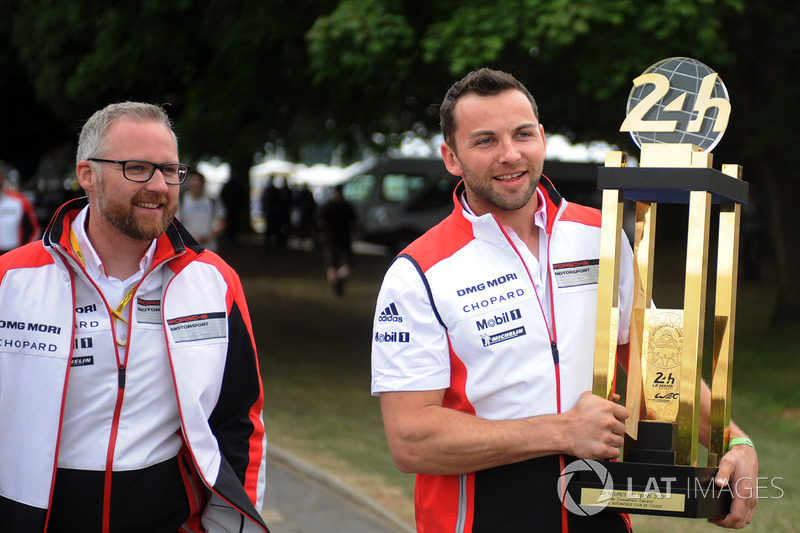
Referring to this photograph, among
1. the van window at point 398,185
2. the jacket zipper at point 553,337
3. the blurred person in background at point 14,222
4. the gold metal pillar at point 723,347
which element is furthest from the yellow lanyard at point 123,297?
the van window at point 398,185

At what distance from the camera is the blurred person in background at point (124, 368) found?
2.57 meters

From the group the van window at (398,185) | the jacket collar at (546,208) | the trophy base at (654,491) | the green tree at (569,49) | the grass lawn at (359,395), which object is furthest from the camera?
the van window at (398,185)

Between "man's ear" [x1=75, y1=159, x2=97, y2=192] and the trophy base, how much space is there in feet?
4.91

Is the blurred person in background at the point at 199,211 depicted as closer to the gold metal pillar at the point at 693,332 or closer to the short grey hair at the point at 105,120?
the short grey hair at the point at 105,120

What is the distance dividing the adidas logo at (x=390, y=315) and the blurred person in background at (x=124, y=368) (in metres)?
0.44

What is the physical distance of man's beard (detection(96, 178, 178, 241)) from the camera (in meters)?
2.67

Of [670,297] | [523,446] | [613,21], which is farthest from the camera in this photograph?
[670,297]

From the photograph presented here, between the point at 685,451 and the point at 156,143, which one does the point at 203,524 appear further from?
the point at 685,451

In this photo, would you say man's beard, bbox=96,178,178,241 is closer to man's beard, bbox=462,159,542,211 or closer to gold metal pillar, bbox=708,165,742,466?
man's beard, bbox=462,159,542,211

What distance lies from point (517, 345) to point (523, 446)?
0.84 feet

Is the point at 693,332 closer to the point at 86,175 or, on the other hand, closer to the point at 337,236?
the point at 86,175

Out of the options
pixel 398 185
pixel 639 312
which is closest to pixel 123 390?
pixel 639 312

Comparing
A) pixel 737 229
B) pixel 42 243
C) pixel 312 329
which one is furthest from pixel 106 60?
pixel 737 229

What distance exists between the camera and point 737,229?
261cm
